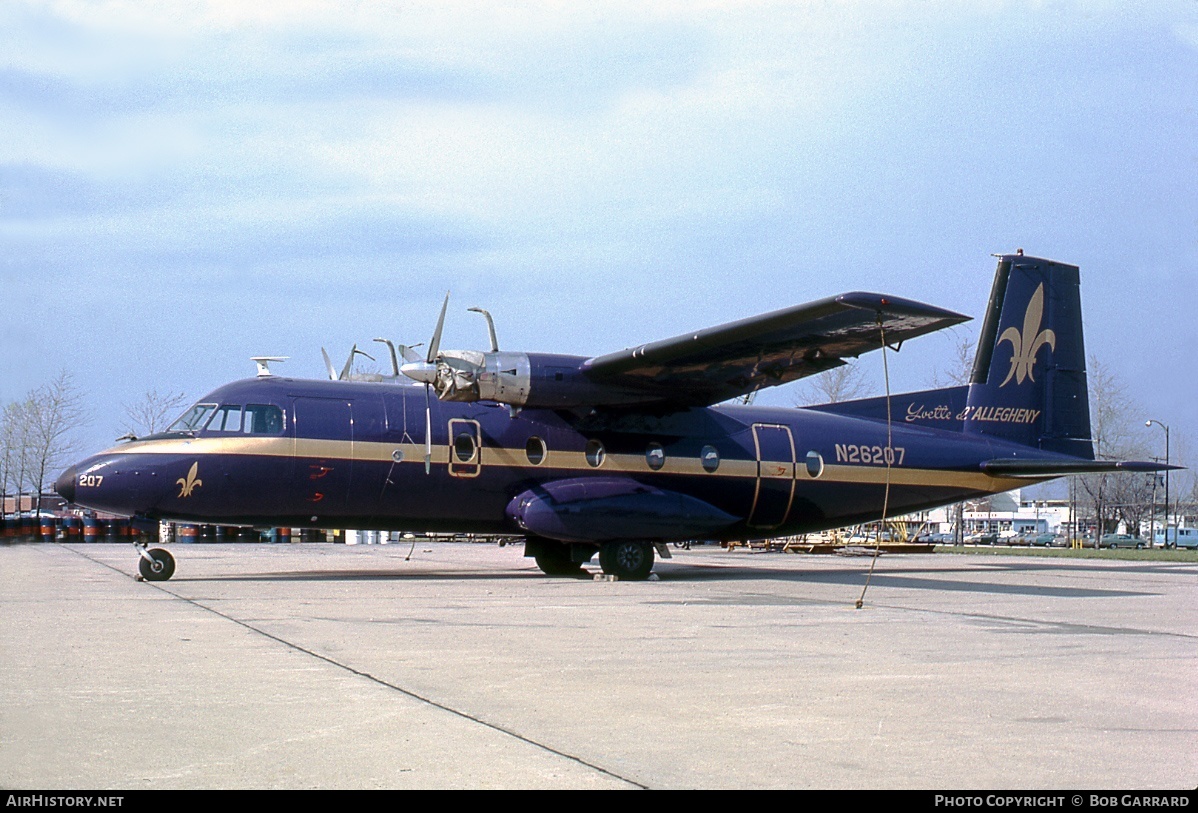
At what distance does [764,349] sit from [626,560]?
4524mm

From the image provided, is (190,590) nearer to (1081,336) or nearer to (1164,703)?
(1164,703)

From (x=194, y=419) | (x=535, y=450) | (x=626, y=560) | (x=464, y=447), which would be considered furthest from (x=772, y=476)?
(x=194, y=419)

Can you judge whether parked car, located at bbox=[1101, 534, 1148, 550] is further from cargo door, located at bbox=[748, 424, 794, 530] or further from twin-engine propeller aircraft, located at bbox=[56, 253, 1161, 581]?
cargo door, located at bbox=[748, 424, 794, 530]

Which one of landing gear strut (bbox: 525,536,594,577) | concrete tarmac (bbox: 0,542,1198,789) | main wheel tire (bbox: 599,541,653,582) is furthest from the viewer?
landing gear strut (bbox: 525,536,594,577)

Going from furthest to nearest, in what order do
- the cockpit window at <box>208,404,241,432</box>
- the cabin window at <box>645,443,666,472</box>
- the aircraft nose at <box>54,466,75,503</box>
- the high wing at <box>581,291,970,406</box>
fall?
the cabin window at <box>645,443,666,472</box> → the cockpit window at <box>208,404,241,432</box> → the aircraft nose at <box>54,466,75,503</box> → the high wing at <box>581,291,970,406</box>

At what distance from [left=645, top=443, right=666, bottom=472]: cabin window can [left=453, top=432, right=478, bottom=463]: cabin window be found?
10.7ft

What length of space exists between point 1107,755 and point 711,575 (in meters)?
17.2

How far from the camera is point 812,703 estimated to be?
7.30m

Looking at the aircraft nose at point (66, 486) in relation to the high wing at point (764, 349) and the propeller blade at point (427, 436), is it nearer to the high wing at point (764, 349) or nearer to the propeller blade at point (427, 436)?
the propeller blade at point (427, 436)

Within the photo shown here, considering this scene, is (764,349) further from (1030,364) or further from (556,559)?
(1030,364)

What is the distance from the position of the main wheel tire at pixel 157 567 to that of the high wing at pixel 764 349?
745 cm

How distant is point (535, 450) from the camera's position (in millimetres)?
20828

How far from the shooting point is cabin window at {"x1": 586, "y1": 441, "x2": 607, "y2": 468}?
2117 cm

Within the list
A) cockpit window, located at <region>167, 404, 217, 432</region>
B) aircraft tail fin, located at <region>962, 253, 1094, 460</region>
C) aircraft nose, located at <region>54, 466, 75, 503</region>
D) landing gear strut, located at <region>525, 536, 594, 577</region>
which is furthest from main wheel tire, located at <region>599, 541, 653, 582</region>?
aircraft nose, located at <region>54, 466, 75, 503</region>
